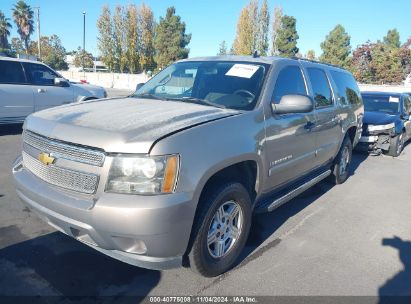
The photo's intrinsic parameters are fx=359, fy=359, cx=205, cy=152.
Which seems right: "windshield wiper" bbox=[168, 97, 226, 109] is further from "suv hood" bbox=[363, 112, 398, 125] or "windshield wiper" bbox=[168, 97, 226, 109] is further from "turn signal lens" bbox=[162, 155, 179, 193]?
"suv hood" bbox=[363, 112, 398, 125]

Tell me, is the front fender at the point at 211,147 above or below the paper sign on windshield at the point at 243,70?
below

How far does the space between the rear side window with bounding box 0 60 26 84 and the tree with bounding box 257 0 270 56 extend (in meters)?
51.2

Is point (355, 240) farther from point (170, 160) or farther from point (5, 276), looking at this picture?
point (5, 276)

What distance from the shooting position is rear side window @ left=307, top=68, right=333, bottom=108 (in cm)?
479

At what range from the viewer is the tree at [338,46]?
144 ft

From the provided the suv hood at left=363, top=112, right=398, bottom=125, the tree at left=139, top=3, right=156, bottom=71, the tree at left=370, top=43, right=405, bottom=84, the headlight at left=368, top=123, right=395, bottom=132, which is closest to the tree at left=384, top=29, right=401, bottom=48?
the tree at left=370, top=43, right=405, bottom=84

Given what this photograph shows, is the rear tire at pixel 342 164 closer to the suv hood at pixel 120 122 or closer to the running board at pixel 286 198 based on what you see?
the running board at pixel 286 198

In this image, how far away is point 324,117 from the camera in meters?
4.87

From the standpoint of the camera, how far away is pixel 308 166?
4676mm

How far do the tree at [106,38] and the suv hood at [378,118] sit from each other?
164ft

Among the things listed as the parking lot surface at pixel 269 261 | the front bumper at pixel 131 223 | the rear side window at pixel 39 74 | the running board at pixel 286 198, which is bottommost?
the parking lot surface at pixel 269 261

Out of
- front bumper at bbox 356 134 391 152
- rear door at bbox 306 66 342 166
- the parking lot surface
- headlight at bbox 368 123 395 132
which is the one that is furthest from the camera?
front bumper at bbox 356 134 391 152

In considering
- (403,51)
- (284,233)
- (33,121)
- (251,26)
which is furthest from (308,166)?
(251,26)

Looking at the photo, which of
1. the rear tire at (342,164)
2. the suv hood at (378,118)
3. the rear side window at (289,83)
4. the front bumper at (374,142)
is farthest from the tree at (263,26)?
the rear side window at (289,83)
